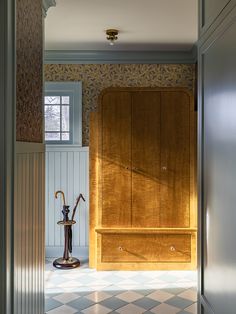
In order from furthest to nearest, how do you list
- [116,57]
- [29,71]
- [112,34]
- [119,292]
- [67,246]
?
1. [116,57]
2. [67,246]
3. [112,34]
4. [119,292]
5. [29,71]

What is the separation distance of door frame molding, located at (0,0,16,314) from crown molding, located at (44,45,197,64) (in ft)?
9.92

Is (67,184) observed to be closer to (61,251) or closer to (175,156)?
(61,251)

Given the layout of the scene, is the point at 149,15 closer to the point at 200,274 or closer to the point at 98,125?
the point at 98,125

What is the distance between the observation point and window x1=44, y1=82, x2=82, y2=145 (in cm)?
479

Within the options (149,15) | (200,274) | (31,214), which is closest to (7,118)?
(31,214)

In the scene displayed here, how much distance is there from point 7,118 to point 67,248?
9.95 feet

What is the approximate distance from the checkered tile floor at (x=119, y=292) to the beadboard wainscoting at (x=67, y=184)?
494 mm

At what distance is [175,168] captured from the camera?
4324 millimetres

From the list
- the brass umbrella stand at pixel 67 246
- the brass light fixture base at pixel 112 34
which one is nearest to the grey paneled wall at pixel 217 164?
the brass light fixture base at pixel 112 34

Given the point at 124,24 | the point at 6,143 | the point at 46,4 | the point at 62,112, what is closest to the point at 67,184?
the point at 62,112

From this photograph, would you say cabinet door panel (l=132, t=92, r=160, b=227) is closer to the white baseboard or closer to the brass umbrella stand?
the brass umbrella stand

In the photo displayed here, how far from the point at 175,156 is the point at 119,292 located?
61.4 inches

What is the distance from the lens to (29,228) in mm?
2252

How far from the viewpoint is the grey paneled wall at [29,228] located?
1.95 metres
